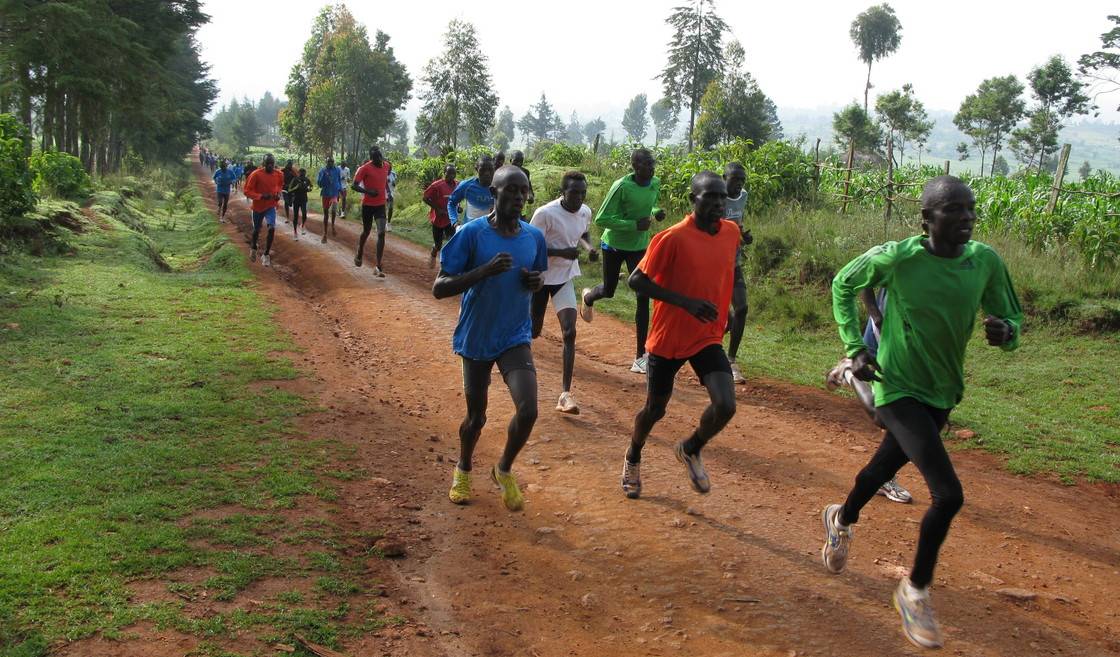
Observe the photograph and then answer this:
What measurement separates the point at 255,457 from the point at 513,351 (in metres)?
2.19

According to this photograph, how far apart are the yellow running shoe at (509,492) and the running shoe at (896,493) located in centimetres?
251

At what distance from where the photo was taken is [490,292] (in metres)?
5.09

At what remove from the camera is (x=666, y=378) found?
5.28 meters

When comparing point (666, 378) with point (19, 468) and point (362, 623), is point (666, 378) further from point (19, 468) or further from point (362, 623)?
point (19, 468)

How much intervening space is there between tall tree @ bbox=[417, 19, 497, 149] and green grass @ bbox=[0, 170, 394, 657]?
1557 inches

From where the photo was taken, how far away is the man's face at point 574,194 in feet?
24.6

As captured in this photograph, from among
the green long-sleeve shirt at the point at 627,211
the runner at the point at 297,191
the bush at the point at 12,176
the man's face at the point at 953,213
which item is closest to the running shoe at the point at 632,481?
the man's face at the point at 953,213

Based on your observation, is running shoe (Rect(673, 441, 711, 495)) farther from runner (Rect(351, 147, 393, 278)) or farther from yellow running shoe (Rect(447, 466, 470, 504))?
runner (Rect(351, 147, 393, 278))

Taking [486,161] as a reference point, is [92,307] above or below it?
below

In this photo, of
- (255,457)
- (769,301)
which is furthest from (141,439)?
(769,301)

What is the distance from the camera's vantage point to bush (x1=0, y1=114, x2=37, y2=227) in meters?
13.1

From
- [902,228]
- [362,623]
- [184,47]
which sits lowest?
[362,623]

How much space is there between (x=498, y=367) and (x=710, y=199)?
162 cm

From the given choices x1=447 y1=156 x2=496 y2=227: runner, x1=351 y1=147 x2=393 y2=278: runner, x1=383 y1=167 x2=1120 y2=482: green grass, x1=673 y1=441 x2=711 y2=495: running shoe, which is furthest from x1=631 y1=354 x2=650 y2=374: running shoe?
x1=351 y1=147 x2=393 y2=278: runner
